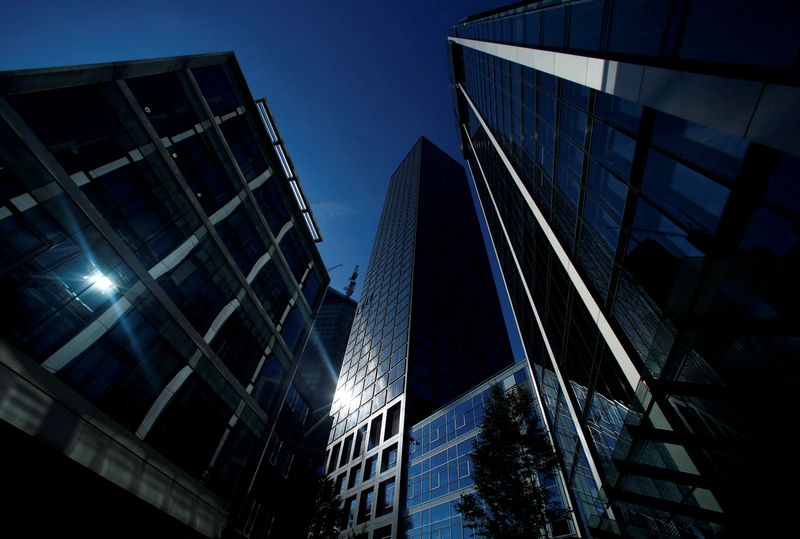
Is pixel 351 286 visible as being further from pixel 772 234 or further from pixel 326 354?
pixel 772 234

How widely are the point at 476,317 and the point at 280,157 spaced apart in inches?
2079

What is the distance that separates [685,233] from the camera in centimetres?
745

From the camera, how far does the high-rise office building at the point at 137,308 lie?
941cm

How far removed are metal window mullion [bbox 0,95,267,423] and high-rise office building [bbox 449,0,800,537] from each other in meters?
15.7

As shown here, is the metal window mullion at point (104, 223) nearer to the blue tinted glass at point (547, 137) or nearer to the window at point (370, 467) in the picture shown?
the blue tinted glass at point (547, 137)

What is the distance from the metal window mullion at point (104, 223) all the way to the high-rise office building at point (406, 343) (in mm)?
24951

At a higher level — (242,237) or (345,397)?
(345,397)

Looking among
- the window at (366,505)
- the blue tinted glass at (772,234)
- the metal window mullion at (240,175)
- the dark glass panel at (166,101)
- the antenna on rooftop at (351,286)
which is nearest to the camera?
the blue tinted glass at (772,234)

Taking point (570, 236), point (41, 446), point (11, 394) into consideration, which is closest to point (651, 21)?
point (570, 236)

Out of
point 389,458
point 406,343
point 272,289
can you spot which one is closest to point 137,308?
point 272,289

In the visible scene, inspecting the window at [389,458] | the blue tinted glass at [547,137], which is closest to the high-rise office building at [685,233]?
the blue tinted glass at [547,137]

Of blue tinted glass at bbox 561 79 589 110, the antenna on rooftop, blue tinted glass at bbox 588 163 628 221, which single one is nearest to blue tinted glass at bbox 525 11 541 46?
blue tinted glass at bbox 561 79 589 110

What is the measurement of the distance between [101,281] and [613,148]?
16998mm

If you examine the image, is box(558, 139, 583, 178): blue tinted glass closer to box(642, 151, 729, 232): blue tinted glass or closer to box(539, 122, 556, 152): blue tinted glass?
box(539, 122, 556, 152): blue tinted glass
